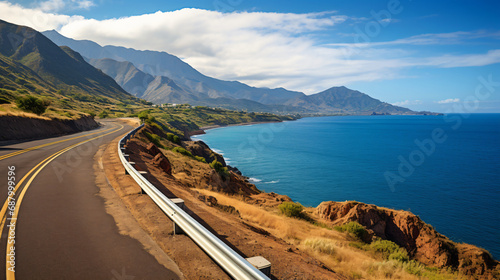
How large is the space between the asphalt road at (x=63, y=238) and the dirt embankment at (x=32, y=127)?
18.2 meters

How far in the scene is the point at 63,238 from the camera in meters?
5.69

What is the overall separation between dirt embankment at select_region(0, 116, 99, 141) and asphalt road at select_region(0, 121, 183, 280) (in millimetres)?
18235

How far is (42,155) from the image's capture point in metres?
16.7

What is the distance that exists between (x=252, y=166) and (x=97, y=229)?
53.3 m

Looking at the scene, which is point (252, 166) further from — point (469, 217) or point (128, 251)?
A: point (128, 251)

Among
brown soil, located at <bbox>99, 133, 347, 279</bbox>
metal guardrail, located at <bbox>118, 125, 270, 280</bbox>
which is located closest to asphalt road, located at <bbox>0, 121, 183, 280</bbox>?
brown soil, located at <bbox>99, 133, 347, 279</bbox>

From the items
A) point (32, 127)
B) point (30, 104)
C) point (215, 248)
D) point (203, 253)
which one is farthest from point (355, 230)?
point (30, 104)

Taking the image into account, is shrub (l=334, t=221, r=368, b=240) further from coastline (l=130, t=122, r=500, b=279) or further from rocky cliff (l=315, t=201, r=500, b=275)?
rocky cliff (l=315, t=201, r=500, b=275)

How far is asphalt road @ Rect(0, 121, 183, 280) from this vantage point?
444cm

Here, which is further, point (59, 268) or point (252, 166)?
point (252, 166)

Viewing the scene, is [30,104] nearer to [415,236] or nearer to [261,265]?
[261,265]

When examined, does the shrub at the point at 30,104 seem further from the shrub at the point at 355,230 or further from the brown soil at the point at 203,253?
the shrub at the point at 355,230

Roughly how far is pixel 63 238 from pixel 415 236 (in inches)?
839

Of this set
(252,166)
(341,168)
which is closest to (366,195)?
(341,168)
